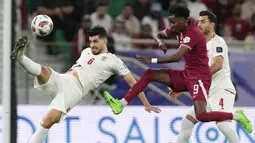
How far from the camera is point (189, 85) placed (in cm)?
1002

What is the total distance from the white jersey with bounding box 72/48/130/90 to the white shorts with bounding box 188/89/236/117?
109 centimetres

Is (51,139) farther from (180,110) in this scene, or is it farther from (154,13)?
(154,13)

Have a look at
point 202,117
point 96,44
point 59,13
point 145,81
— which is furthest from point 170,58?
point 59,13

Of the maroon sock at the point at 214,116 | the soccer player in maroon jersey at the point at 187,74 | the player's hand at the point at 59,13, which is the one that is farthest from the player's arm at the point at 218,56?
the player's hand at the point at 59,13

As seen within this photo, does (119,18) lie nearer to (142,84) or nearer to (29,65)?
(142,84)

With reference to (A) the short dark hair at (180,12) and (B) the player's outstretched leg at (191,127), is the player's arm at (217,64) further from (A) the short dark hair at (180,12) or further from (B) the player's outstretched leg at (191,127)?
(A) the short dark hair at (180,12)

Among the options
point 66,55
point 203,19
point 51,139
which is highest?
point 203,19

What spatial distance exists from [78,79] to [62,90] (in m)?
0.33

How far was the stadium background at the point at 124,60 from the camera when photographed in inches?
470

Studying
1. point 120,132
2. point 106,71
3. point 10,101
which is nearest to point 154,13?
point 120,132

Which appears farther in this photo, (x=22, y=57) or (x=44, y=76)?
(x=44, y=76)

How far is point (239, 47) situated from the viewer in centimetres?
1440

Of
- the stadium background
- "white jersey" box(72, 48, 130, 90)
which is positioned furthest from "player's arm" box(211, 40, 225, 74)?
the stadium background

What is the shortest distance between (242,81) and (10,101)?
251 inches
